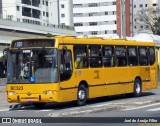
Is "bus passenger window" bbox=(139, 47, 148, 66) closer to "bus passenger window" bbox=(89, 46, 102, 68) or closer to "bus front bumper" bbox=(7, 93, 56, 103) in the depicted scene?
"bus passenger window" bbox=(89, 46, 102, 68)

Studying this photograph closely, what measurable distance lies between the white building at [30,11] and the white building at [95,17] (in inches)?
933

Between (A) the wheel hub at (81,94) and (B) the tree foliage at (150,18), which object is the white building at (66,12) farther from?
(A) the wheel hub at (81,94)

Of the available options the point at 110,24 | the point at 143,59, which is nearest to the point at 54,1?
the point at 110,24

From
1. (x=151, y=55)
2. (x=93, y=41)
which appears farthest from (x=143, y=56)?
(x=93, y=41)

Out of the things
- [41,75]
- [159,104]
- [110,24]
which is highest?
[110,24]

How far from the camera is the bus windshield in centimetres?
1822

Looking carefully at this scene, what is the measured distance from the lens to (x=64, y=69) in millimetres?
18672

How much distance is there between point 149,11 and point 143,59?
10355 cm

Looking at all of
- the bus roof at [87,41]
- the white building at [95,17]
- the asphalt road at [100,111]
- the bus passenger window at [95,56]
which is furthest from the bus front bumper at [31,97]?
the white building at [95,17]

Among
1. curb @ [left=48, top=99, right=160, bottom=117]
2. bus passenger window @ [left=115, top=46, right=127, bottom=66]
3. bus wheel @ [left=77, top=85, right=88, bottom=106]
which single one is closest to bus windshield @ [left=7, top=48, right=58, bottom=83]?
bus wheel @ [left=77, top=85, right=88, bottom=106]

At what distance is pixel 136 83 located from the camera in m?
24.3

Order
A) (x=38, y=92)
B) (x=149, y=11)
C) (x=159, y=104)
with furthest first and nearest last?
(x=149, y=11) < (x=159, y=104) < (x=38, y=92)

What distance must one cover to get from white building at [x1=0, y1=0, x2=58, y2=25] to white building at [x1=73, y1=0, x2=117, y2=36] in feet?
77.8

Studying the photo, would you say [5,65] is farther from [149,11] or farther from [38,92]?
[149,11]
